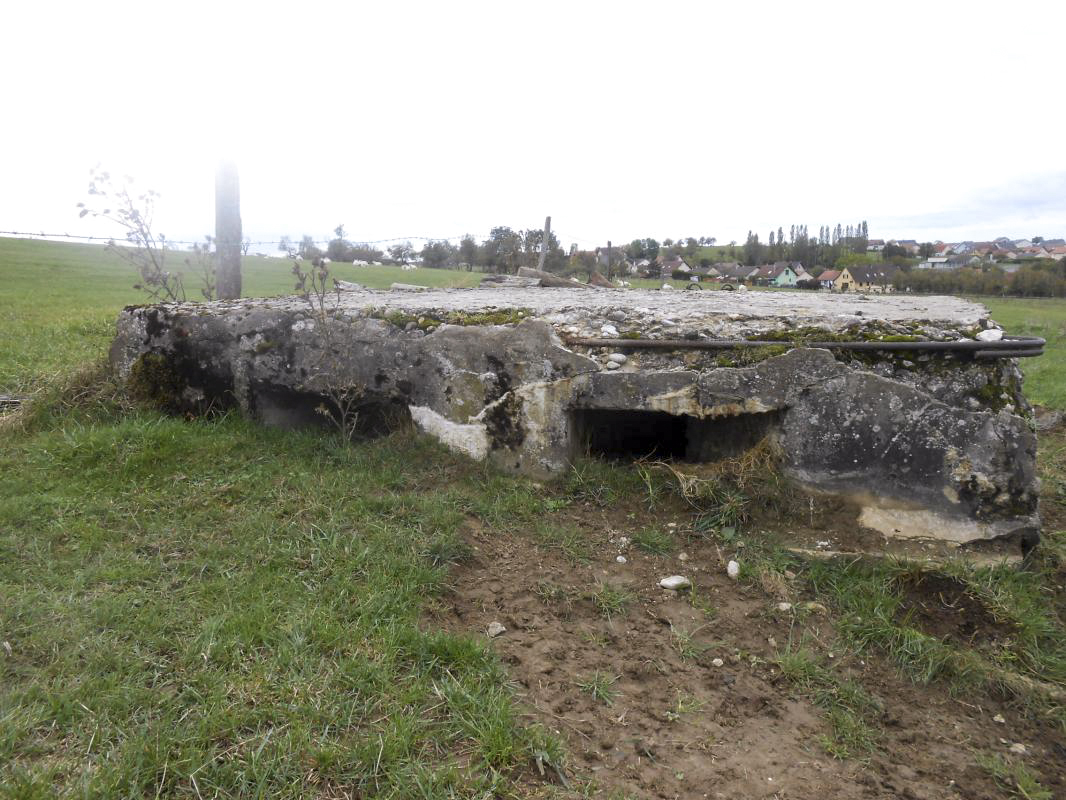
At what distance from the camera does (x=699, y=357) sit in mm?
4020

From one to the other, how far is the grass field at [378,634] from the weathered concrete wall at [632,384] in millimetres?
335

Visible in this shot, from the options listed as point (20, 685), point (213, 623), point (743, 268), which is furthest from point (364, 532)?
point (743, 268)

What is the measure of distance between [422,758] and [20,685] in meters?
1.43

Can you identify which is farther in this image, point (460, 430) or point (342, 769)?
point (460, 430)

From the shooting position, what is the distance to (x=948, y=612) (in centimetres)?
327

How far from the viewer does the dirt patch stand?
316 cm

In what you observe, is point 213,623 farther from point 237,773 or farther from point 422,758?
point 422,758

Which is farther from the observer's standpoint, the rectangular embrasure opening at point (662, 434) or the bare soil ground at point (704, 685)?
the rectangular embrasure opening at point (662, 434)

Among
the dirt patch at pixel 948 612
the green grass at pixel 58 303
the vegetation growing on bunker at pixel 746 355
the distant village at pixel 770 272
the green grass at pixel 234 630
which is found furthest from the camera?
the distant village at pixel 770 272

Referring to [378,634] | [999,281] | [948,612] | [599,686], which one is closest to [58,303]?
[378,634]

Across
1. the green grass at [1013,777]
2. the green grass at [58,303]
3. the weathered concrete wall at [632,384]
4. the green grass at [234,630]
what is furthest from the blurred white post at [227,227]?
the green grass at [1013,777]

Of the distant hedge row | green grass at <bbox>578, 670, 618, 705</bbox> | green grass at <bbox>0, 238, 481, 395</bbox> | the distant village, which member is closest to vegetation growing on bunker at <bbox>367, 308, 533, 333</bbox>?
green grass at <bbox>578, 670, 618, 705</bbox>

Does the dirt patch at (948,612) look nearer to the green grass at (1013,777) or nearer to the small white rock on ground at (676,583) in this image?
the green grass at (1013,777)

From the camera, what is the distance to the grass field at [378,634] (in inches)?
88.0
